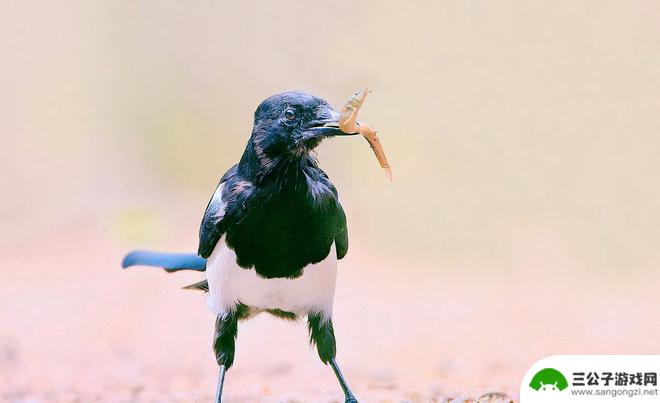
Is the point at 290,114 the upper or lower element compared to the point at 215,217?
upper

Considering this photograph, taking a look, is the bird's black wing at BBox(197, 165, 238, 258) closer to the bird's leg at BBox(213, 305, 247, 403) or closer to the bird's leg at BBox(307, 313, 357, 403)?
the bird's leg at BBox(213, 305, 247, 403)

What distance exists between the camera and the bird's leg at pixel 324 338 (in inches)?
155

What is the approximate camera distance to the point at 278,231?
364cm

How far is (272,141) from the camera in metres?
3.59

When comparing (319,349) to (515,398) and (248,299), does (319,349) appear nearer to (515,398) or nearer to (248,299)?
(248,299)

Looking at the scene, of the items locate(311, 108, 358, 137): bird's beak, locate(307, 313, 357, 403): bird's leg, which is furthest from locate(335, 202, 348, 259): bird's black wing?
locate(311, 108, 358, 137): bird's beak

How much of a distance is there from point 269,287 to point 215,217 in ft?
1.10

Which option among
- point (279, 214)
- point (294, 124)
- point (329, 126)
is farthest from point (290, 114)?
point (279, 214)

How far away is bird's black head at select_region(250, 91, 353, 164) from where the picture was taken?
352cm

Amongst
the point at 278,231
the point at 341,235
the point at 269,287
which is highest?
the point at 341,235

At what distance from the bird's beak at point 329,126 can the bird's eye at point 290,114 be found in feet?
0.26

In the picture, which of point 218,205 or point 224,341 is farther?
point 224,341

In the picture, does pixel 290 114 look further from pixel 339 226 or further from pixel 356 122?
pixel 339 226

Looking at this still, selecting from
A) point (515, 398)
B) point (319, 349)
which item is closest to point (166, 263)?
point (319, 349)
